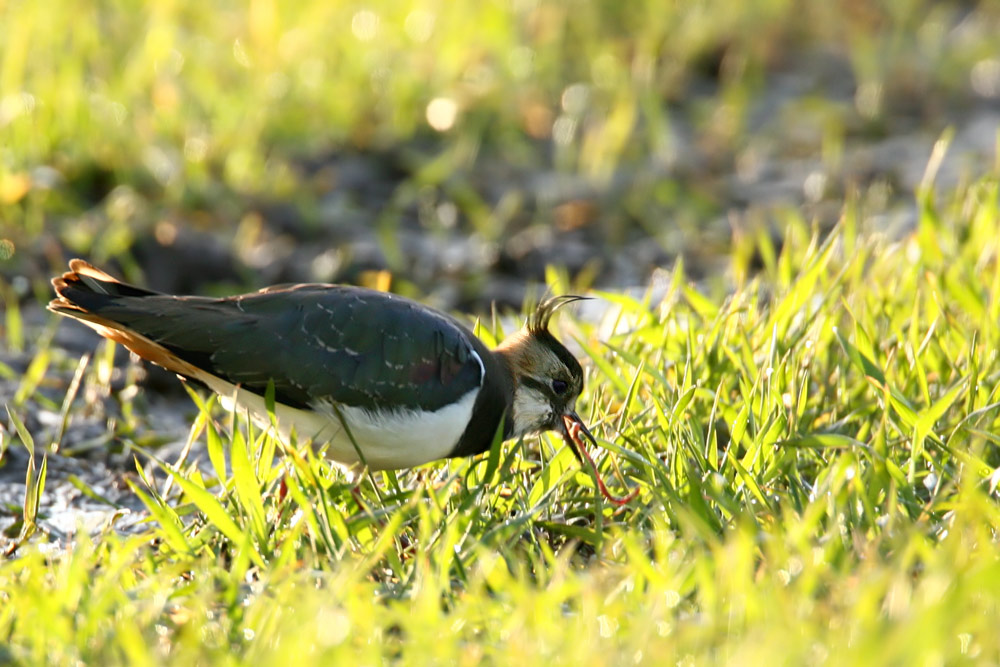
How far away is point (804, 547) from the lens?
3.06m

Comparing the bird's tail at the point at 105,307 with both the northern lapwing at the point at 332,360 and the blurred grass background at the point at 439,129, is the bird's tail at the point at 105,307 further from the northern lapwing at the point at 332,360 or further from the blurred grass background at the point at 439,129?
the blurred grass background at the point at 439,129

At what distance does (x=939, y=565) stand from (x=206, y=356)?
2.22 meters

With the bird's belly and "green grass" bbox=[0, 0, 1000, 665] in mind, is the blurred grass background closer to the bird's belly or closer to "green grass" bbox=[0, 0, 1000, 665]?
"green grass" bbox=[0, 0, 1000, 665]

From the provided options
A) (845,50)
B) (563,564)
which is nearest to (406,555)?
(563,564)

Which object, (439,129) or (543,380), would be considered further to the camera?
(439,129)

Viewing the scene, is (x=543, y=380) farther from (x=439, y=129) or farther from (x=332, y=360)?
(x=439, y=129)

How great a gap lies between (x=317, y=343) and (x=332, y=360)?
73 mm

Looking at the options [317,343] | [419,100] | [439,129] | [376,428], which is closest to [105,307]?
[317,343]

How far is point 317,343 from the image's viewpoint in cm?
405

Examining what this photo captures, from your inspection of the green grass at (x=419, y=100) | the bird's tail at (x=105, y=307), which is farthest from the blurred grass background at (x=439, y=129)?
the bird's tail at (x=105, y=307)

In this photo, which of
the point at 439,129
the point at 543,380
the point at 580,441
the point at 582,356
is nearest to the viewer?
the point at 580,441

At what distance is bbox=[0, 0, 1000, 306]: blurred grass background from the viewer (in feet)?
21.7

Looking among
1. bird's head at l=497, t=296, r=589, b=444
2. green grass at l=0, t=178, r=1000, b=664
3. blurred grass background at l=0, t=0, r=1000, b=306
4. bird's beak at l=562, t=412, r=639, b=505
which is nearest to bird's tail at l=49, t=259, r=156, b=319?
green grass at l=0, t=178, r=1000, b=664

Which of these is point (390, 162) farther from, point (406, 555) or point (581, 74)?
point (406, 555)
